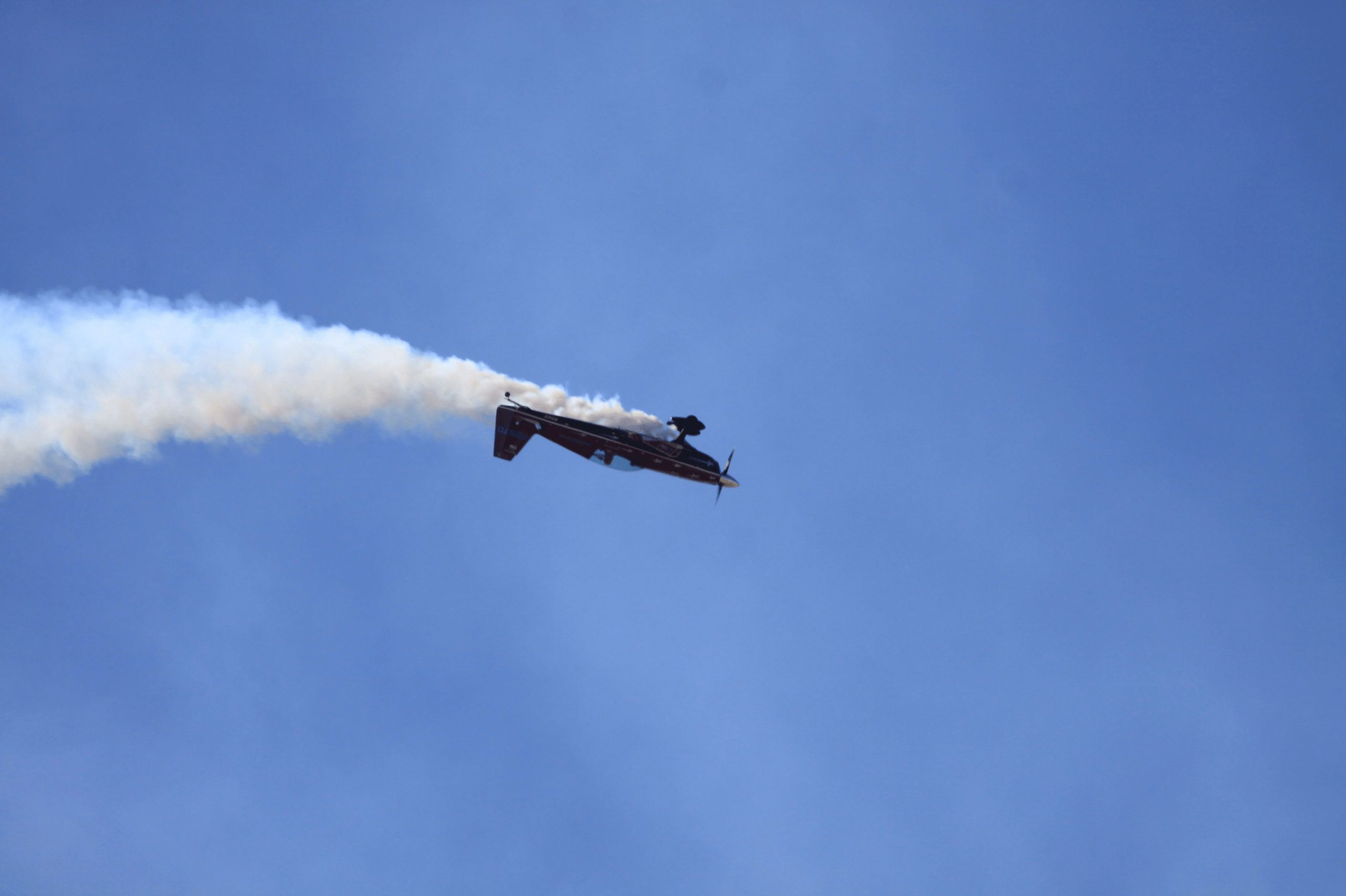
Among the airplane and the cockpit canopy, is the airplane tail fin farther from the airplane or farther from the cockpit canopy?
the cockpit canopy

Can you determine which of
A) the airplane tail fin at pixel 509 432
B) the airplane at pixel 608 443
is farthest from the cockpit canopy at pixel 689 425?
the airplane tail fin at pixel 509 432

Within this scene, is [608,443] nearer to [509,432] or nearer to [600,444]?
[600,444]

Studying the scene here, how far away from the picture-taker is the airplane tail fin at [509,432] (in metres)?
69.5

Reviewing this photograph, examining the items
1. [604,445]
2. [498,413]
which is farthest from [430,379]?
[604,445]

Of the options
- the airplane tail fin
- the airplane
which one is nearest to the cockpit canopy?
the airplane

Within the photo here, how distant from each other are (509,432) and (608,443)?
24.2ft

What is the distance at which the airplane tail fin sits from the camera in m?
69.5

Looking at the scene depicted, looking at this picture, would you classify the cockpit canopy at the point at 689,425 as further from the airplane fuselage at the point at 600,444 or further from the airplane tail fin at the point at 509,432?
the airplane tail fin at the point at 509,432

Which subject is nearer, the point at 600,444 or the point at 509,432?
the point at 600,444

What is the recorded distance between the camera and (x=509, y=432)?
6969cm

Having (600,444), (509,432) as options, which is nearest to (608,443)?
(600,444)

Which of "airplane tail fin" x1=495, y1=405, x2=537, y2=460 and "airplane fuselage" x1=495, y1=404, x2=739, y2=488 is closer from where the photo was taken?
"airplane fuselage" x1=495, y1=404, x2=739, y2=488

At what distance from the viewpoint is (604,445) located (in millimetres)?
68938

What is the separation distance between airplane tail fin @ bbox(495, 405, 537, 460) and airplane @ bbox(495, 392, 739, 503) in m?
0.04
